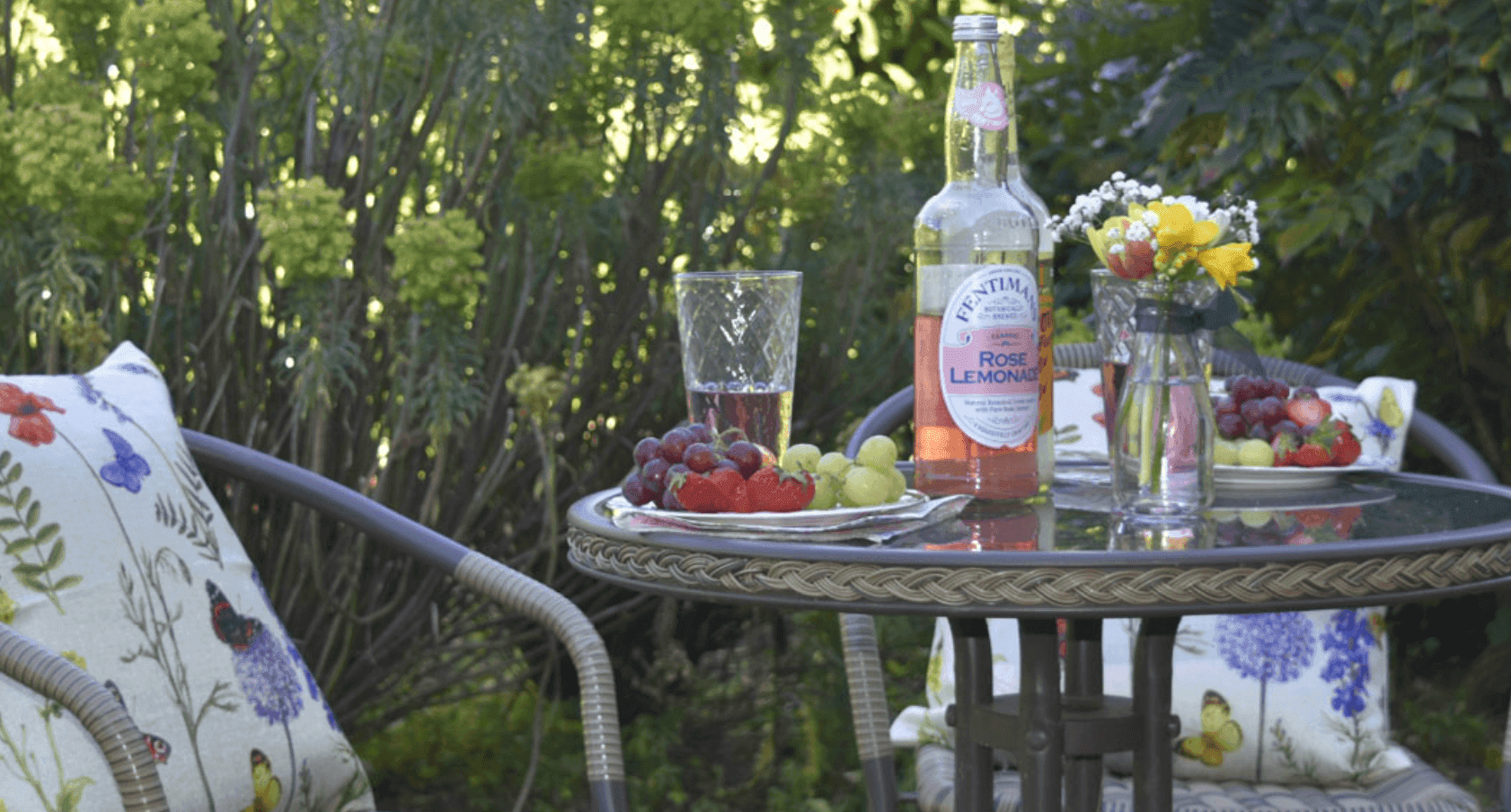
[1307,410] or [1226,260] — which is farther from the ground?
[1226,260]

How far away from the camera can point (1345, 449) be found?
1.60 metres

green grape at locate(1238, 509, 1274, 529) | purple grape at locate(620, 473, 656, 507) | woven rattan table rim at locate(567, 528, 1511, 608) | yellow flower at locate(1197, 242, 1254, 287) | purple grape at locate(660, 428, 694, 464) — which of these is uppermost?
yellow flower at locate(1197, 242, 1254, 287)

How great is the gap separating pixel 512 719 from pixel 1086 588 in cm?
260

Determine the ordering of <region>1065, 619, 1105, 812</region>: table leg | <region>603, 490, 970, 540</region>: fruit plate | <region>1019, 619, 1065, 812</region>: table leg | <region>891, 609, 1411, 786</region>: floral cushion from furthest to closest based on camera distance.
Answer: <region>891, 609, 1411, 786</region>: floral cushion
<region>1065, 619, 1105, 812</region>: table leg
<region>1019, 619, 1065, 812</region>: table leg
<region>603, 490, 970, 540</region>: fruit plate

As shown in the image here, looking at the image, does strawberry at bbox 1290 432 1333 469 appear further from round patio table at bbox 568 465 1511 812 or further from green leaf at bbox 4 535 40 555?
green leaf at bbox 4 535 40 555

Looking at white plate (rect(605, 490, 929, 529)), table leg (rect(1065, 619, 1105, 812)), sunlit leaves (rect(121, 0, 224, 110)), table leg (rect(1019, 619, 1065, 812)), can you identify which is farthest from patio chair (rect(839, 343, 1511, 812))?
sunlit leaves (rect(121, 0, 224, 110))

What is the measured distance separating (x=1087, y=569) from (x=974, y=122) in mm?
475

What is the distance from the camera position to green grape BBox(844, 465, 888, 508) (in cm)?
128

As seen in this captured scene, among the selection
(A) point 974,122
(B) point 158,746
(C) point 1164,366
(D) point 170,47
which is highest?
(D) point 170,47

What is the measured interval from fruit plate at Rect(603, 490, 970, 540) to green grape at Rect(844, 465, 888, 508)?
14 mm

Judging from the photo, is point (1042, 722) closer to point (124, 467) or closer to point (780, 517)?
point (780, 517)

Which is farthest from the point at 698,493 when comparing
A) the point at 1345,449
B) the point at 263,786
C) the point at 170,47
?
the point at 170,47

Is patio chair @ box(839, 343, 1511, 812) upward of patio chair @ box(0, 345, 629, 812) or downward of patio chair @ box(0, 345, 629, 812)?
downward

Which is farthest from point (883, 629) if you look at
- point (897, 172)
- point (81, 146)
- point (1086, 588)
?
point (1086, 588)
